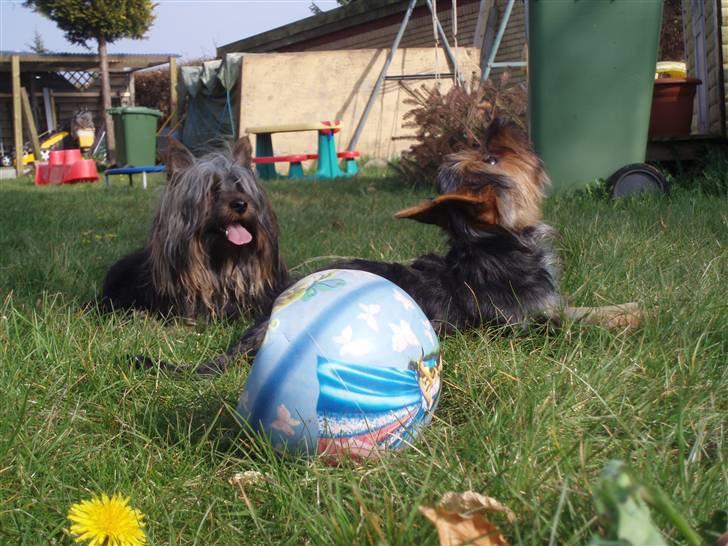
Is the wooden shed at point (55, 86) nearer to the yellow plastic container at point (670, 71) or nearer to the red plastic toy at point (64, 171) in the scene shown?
the red plastic toy at point (64, 171)

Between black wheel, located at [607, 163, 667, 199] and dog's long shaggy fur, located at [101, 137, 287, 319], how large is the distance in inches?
130

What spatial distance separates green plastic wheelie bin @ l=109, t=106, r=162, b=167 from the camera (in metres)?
16.7

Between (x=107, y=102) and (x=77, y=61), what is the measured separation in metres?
3.56

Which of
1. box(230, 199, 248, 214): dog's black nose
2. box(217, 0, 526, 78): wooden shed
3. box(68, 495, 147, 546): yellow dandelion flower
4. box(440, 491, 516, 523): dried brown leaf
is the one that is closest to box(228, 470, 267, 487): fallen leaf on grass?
box(68, 495, 147, 546): yellow dandelion flower

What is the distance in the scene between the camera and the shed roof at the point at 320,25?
20.1 metres

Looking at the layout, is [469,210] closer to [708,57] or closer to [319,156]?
[708,57]

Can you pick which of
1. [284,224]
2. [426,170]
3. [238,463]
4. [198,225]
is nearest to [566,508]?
[238,463]

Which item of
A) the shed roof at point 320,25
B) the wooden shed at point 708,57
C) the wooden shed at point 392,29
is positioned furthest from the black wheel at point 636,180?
the shed roof at point 320,25

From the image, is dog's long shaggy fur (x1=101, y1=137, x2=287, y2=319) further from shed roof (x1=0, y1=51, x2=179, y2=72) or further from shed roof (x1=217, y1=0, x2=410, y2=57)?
shed roof (x1=0, y1=51, x2=179, y2=72)

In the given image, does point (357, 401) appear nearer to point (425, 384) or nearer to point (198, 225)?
Result: point (425, 384)

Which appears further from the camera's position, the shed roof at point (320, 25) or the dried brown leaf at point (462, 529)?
the shed roof at point (320, 25)

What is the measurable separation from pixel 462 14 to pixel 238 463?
60.1 feet

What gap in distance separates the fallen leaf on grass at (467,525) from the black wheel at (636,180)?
5.28 m

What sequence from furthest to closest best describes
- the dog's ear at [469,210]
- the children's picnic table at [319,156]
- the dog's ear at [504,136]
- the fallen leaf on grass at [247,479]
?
the children's picnic table at [319,156], the dog's ear at [504,136], the dog's ear at [469,210], the fallen leaf on grass at [247,479]
